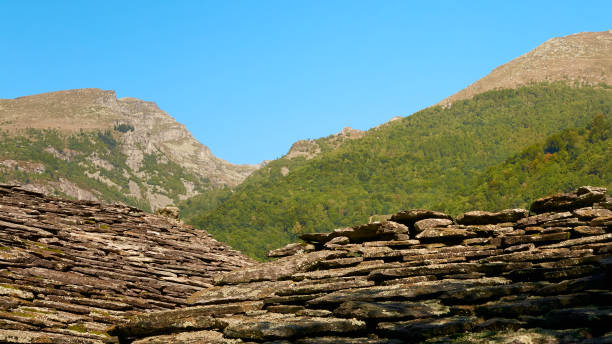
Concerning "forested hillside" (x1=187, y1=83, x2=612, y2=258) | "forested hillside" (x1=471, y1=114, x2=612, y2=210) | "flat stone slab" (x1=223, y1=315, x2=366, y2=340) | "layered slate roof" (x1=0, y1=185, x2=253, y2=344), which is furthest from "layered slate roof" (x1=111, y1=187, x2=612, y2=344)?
"forested hillside" (x1=187, y1=83, x2=612, y2=258)

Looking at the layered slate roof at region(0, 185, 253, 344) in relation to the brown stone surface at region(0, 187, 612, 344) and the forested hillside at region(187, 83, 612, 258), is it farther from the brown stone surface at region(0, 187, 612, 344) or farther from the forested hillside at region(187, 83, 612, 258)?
the forested hillside at region(187, 83, 612, 258)

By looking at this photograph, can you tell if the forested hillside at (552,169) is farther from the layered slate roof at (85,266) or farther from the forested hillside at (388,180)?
the layered slate roof at (85,266)

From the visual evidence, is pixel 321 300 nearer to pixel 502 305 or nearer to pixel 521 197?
pixel 502 305

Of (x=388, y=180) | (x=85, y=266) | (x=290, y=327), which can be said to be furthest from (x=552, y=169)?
(x=290, y=327)

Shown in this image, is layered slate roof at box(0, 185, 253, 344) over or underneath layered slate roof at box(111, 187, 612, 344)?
over

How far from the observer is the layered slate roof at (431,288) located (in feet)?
22.8

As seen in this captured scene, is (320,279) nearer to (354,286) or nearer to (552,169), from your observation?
(354,286)

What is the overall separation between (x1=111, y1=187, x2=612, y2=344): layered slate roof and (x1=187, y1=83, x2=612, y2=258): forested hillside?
314 feet

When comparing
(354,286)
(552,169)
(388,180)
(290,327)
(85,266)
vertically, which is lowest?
(290,327)

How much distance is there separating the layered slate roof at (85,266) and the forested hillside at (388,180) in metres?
88.8

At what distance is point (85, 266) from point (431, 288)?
866cm

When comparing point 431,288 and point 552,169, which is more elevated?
point 552,169

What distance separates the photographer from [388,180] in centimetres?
17112

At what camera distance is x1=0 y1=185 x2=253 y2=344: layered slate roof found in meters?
10.1
